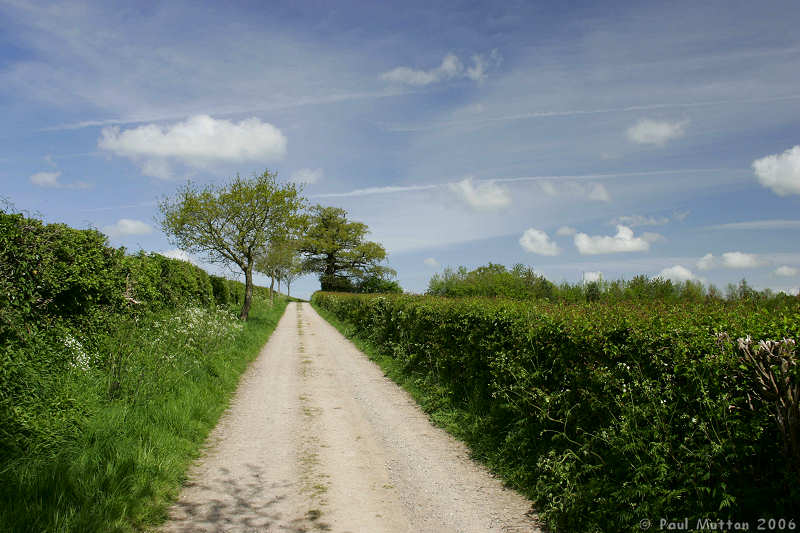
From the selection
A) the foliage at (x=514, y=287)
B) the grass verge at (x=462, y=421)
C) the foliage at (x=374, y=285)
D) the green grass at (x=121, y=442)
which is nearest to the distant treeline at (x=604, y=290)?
the foliage at (x=514, y=287)

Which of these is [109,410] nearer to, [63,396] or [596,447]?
[63,396]

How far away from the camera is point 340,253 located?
6988 cm

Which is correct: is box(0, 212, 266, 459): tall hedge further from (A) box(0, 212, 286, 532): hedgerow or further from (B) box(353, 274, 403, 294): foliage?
(B) box(353, 274, 403, 294): foliage

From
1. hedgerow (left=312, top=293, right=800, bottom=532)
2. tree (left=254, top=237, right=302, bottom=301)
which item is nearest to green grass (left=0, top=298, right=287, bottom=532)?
hedgerow (left=312, top=293, right=800, bottom=532)

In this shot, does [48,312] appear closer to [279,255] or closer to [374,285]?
[279,255]

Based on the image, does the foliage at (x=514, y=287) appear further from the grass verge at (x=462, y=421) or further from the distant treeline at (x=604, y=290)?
the grass verge at (x=462, y=421)

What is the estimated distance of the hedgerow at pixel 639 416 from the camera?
132 inches

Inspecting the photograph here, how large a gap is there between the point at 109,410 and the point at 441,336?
643 centimetres

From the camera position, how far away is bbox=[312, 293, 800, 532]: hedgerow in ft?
11.0

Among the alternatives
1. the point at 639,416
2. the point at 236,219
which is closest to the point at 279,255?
the point at 236,219

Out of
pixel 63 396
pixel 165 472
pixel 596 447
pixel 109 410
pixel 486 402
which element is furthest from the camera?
pixel 486 402

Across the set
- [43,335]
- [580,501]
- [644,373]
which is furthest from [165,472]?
[644,373]

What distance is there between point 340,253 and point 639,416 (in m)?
66.8

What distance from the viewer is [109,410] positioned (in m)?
6.13
